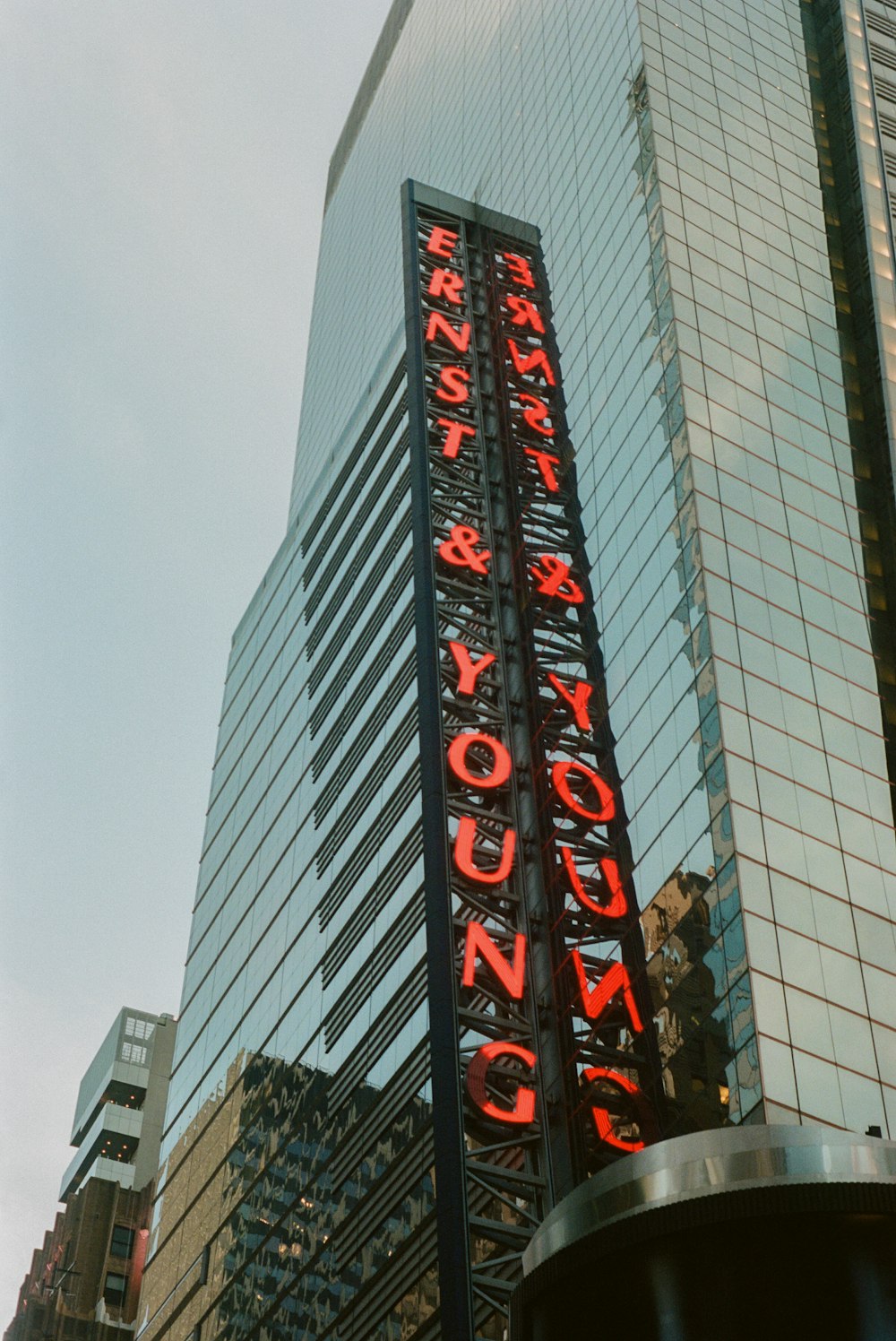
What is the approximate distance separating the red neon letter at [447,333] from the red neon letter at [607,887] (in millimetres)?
25793

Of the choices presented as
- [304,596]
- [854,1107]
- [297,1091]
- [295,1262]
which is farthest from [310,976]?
[854,1107]

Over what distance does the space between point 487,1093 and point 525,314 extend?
3443 centimetres

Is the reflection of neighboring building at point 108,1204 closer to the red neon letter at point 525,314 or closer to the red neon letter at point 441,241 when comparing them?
the red neon letter at point 441,241

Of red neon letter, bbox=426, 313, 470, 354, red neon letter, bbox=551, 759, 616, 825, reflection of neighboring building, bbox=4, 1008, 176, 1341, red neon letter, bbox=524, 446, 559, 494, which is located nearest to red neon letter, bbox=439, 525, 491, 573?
red neon letter, bbox=524, 446, 559, 494

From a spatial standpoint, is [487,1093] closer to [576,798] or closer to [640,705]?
[576,798]

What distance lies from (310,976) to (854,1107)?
37.0m

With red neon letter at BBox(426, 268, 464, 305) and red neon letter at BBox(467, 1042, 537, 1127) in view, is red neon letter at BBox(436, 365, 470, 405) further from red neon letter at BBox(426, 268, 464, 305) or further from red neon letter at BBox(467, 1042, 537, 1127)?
red neon letter at BBox(467, 1042, 537, 1127)

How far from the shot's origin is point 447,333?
227ft

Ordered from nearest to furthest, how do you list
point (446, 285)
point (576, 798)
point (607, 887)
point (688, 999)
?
point (688, 999)
point (607, 887)
point (576, 798)
point (446, 285)

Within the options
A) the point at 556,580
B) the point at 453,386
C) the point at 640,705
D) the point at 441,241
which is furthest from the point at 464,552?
the point at 441,241

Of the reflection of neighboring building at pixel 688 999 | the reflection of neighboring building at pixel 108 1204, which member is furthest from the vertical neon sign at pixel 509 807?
the reflection of neighboring building at pixel 108 1204

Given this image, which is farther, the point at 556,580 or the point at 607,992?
the point at 556,580

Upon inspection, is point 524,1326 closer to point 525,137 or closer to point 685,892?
point 685,892

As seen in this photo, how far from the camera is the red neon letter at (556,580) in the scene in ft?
192
